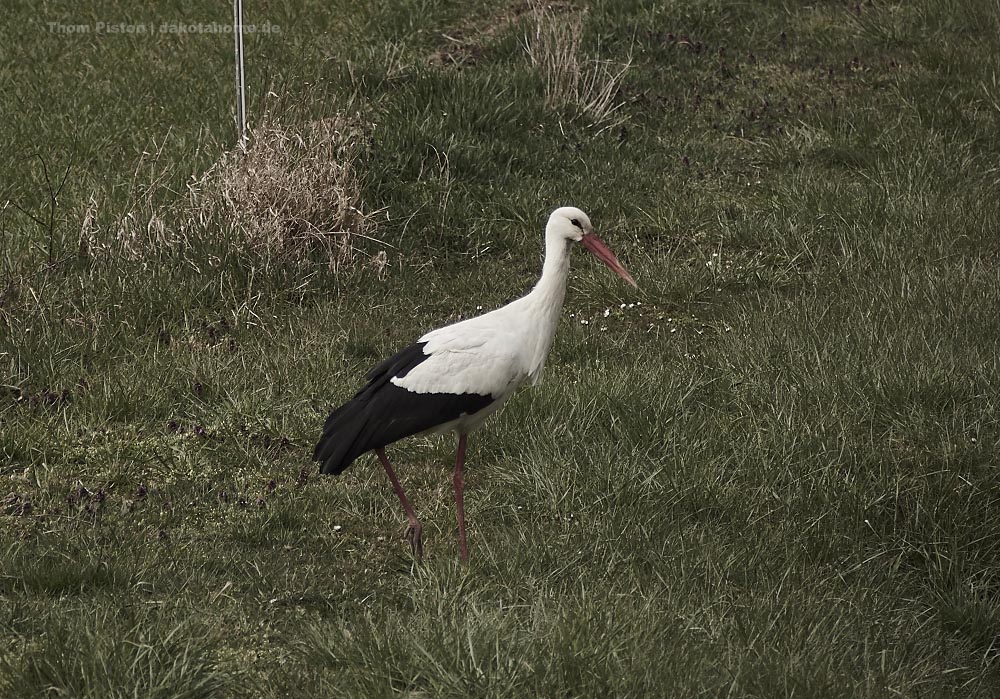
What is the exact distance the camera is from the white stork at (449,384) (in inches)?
Result: 185

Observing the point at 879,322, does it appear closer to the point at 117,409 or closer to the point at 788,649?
the point at 788,649

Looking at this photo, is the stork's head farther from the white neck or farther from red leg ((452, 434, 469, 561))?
red leg ((452, 434, 469, 561))

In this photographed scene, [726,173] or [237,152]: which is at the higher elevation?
[237,152]

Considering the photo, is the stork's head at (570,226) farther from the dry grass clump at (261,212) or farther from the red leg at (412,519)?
the dry grass clump at (261,212)

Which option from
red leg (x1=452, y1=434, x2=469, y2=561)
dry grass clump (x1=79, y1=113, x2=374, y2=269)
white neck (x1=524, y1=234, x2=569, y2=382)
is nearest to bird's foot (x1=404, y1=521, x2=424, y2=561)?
red leg (x1=452, y1=434, x2=469, y2=561)

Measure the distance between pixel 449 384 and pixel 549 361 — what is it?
174 cm

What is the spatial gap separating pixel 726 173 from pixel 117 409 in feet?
15.5

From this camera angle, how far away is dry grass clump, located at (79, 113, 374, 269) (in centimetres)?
713

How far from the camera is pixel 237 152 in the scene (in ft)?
25.0

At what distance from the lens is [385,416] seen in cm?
472

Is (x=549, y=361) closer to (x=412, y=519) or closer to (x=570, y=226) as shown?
Result: (x=570, y=226)

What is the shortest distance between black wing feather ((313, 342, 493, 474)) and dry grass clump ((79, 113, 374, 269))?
7.94ft

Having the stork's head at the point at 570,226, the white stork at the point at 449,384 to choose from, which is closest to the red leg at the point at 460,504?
the white stork at the point at 449,384

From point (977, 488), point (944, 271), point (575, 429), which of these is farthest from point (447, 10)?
point (977, 488)
